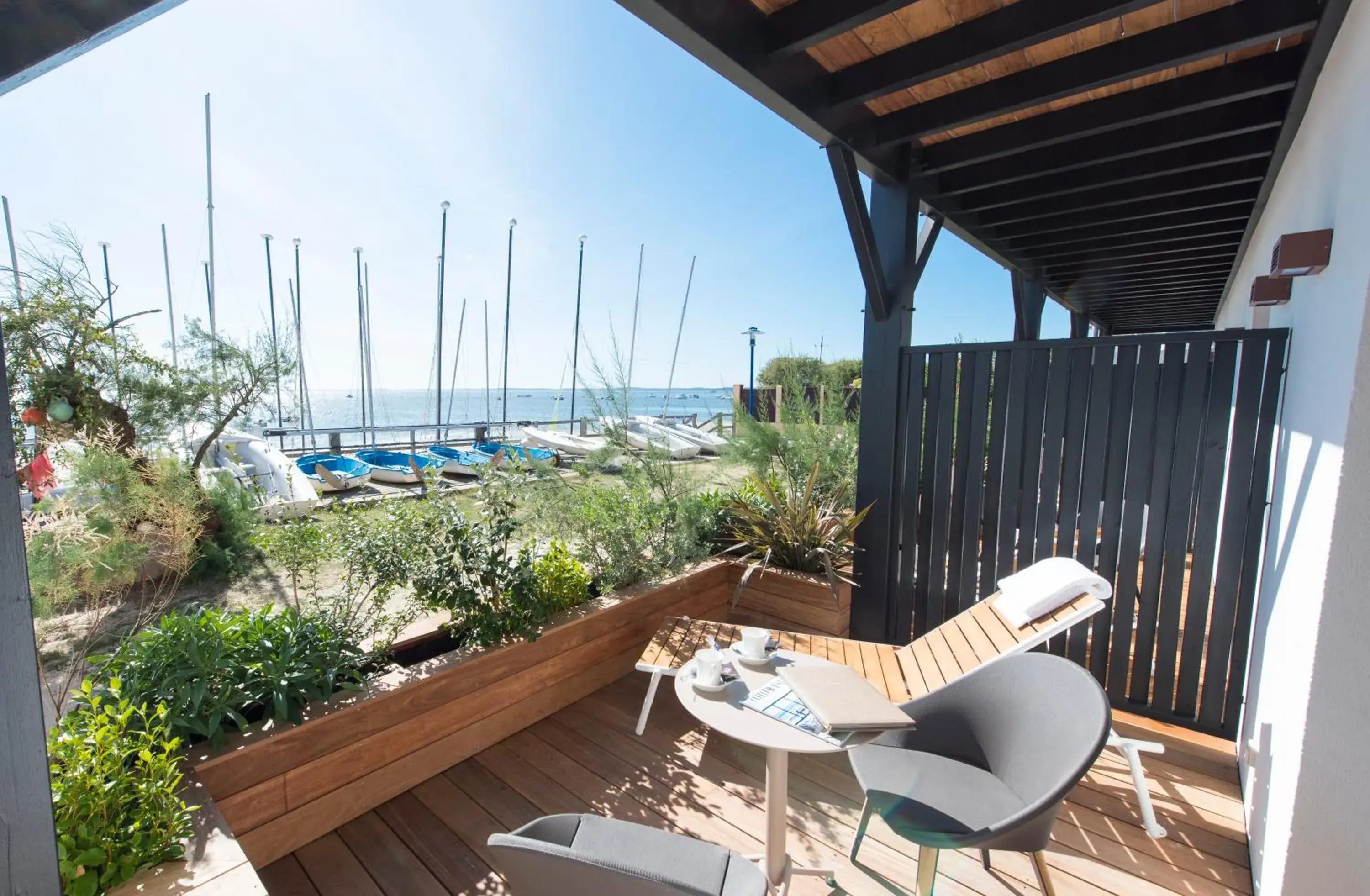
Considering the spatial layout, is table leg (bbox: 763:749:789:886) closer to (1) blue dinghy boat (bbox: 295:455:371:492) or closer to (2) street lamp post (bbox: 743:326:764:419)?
(2) street lamp post (bbox: 743:326:764:419)

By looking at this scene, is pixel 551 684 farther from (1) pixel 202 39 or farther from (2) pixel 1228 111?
(1) pixel 202 39

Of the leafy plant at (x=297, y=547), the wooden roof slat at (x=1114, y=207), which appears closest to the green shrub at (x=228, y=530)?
the leafy plant at (x=297, y=547)


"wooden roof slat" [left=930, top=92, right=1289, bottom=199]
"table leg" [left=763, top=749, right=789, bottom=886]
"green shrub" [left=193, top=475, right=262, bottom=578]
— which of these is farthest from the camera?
"green shrub" [left=193, top=475, right=262, bottom=578]

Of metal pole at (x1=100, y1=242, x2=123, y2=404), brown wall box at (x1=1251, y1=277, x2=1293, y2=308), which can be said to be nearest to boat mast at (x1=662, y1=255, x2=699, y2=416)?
metal pole at (x1=100, y1=242, x2=123, y2=404)

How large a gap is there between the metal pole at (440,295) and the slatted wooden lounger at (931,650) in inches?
477

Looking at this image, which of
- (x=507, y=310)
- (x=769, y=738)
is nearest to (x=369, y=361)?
(x=507, y=310)

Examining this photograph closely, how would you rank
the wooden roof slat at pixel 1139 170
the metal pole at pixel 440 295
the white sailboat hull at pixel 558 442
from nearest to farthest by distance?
the wooden roof slat at pixel 1139 170
the white sailboat hull at pixel 558 442
the metal pole at pixel 440 295

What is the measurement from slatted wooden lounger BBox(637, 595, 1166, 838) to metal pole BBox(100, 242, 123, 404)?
3920 millimetres

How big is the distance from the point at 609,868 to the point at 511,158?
32.9 ft

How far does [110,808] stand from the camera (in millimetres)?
1264

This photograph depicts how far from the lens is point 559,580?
2.80 meters

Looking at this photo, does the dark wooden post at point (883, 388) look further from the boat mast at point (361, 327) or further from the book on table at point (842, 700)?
the boat mast at point (361, 327)

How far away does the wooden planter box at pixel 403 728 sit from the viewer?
1.74 metres

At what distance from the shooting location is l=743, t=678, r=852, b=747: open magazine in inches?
60.8
